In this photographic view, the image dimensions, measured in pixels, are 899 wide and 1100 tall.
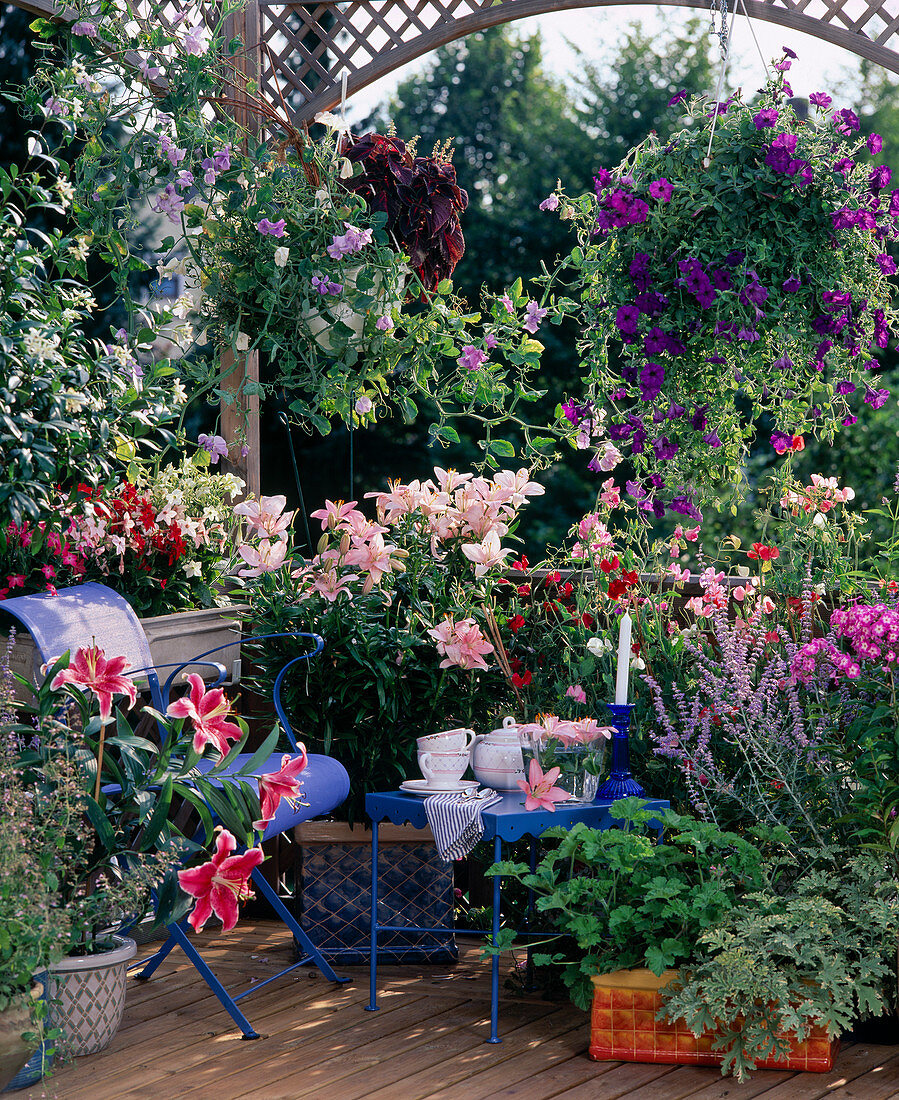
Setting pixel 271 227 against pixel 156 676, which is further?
pixel 271 227

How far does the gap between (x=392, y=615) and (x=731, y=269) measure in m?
1.13

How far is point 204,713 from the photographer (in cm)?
236

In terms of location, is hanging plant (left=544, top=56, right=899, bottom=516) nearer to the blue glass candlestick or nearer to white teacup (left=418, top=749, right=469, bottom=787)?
the blue glass candlestick

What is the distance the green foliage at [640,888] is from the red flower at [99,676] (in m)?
0.80

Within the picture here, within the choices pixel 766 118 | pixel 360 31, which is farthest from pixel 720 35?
pixel 360 31

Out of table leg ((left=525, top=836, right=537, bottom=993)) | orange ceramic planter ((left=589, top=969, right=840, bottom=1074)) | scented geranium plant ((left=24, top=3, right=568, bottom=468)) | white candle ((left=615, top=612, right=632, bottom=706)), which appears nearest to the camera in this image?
orange ceramic planter ((left=589, top=969, right=840, bottom=1074))

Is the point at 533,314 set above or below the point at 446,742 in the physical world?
above

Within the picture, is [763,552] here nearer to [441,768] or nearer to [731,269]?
[731,269]

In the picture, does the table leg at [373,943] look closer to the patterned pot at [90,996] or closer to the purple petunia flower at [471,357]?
the patterned pot at [90,996]

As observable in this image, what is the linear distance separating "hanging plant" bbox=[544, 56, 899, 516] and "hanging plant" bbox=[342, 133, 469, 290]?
0.31 m

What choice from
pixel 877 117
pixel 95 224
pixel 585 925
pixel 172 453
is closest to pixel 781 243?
pixel 585 925

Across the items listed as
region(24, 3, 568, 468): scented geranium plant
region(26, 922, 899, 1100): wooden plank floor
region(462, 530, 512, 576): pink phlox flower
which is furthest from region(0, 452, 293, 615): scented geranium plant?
region(26, 922, 899, 1100): wooden plank floor

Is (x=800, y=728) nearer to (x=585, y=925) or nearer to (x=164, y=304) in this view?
(x=585, y=925)

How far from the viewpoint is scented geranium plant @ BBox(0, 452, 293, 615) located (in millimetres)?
2908
